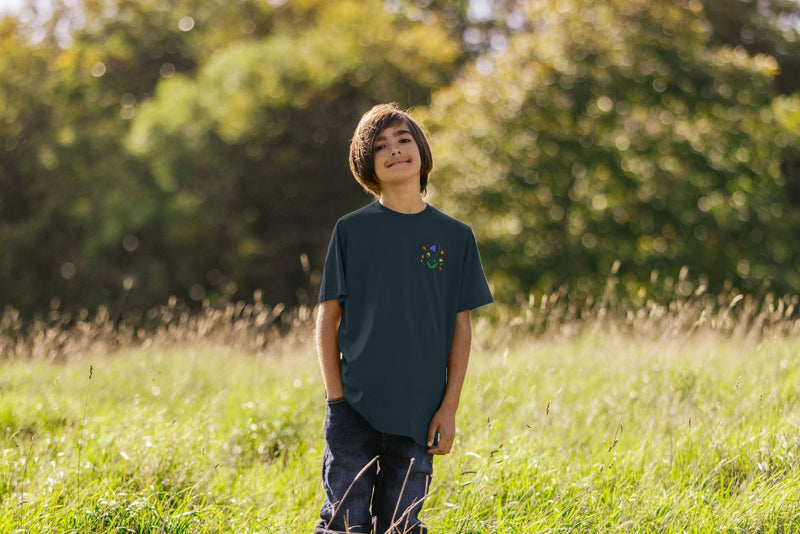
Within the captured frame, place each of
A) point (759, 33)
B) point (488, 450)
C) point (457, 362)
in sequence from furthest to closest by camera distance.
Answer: point (759, 33)
point (488, 450)
point (457, 362)

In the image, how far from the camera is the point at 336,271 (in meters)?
2.30

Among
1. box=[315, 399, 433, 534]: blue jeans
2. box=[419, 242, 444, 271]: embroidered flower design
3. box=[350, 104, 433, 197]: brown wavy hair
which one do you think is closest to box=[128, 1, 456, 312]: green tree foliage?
box=[350, 104, 433, 197]: brown wavy hair

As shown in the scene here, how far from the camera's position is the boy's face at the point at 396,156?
7.71 ft

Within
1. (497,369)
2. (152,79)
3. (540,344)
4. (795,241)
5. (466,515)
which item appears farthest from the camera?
(152,79)

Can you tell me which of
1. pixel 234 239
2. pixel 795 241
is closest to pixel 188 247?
pixel 234 239

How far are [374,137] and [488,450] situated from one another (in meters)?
1.73

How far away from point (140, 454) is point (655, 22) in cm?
940

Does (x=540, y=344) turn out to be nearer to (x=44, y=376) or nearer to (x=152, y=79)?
(x=44, y=376)

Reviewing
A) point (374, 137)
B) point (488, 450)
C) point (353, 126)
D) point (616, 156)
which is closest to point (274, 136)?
point (353, 126)

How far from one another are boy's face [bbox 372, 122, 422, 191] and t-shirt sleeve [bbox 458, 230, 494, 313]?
301 millimetres

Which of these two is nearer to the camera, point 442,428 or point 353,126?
point 442,428

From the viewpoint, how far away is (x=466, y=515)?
2867 millimetres

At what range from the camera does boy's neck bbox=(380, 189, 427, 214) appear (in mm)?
2383

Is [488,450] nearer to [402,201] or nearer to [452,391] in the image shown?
[452,391]
